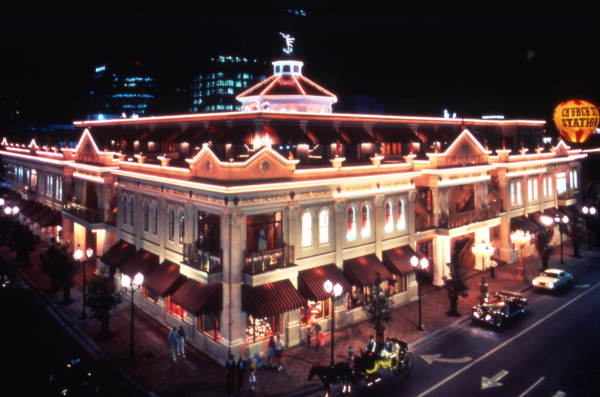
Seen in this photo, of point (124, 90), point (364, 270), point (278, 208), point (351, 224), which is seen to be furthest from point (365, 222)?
point (124, 90)

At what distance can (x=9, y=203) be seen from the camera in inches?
1986

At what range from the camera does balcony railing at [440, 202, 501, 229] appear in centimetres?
3161

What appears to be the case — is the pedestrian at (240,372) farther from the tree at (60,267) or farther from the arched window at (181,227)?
the tree at (60,267)

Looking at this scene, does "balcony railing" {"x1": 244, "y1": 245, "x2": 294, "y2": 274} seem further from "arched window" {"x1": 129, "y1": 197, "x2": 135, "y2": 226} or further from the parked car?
"arched window" {"x1": 129, "y1": 197, "x2": 135, "y2": 226}

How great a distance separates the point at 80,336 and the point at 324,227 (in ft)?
47.0

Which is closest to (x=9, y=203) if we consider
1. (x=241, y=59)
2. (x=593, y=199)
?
(x=593, y=199)

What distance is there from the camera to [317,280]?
78.3 ft

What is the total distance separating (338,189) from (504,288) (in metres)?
15.5

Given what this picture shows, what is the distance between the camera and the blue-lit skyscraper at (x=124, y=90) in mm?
158750

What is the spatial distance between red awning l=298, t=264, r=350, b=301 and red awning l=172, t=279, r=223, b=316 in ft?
14.2

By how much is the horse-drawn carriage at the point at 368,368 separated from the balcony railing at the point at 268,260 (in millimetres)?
5298

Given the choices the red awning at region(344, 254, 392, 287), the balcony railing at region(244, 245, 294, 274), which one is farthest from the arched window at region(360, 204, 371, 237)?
the balcony railing at region(244, 245, 294, 274)

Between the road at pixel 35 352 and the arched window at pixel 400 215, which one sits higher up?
the arched window at pixel 400 215

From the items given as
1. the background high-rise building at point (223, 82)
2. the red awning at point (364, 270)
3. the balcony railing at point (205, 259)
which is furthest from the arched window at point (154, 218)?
the background high-rise building at point (223, 82)
